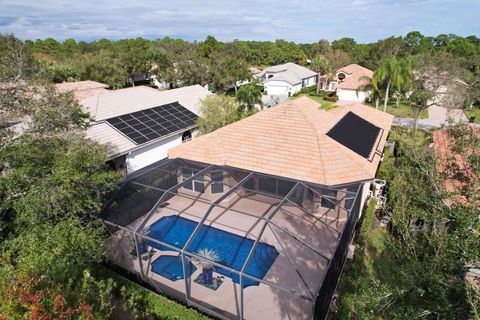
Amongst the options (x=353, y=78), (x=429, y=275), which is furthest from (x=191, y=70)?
(x=429, y=275)

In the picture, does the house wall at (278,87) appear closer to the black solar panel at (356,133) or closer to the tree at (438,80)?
the tree at (438,80)

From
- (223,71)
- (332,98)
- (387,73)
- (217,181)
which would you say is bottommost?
(332,98)

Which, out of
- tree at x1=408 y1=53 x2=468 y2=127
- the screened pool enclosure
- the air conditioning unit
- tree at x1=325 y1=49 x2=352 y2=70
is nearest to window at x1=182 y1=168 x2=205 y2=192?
the screened pool enclosure

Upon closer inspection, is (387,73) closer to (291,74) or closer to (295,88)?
(295,88)

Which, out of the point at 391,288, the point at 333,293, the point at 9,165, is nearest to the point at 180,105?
the point at 9,165

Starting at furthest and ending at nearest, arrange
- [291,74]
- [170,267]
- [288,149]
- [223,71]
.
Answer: [291,74] → [223,71] → [288,149] → [170,267]

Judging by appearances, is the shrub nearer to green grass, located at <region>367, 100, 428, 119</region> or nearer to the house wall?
green grass, located at <region>367, 100, 428, 119</region>

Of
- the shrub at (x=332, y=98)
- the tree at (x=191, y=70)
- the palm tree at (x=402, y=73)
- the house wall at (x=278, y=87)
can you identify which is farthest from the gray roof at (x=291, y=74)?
the palm tree at (x=402, y=73)
